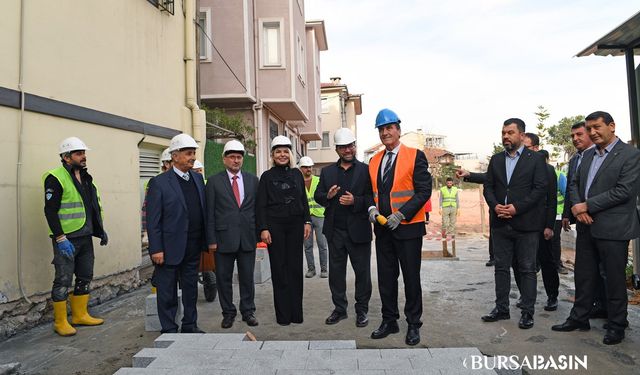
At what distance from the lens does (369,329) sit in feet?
15.5

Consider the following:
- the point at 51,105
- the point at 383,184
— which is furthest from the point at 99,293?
the point at 383,184

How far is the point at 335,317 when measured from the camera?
5.02m

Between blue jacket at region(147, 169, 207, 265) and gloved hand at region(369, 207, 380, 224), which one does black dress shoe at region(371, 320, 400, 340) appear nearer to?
gloved hand at region(369, 207, 380, 224)

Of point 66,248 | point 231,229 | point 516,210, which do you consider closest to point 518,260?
point 516,210

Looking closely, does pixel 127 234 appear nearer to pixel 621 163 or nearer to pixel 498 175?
pixel 498 175

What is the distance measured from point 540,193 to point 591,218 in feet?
1.68

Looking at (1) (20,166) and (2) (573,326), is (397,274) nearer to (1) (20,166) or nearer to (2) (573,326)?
(2) (573,326)

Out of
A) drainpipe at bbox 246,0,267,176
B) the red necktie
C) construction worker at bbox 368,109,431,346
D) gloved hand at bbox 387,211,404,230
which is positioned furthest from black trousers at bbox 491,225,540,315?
drainpipe at bbox 246,0,267,176

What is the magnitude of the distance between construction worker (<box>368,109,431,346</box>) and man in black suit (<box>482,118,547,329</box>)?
996 mm

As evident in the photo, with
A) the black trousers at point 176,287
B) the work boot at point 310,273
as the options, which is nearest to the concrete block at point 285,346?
the black trousers at point 176,287

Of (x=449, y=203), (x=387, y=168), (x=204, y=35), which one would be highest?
(x=204, y=35)

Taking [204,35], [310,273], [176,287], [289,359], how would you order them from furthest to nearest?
[204,35] → [310,273] → [176,287] → [289,359]

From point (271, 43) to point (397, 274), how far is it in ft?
36.5

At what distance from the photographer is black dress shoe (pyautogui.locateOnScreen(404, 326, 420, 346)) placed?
4230mm
